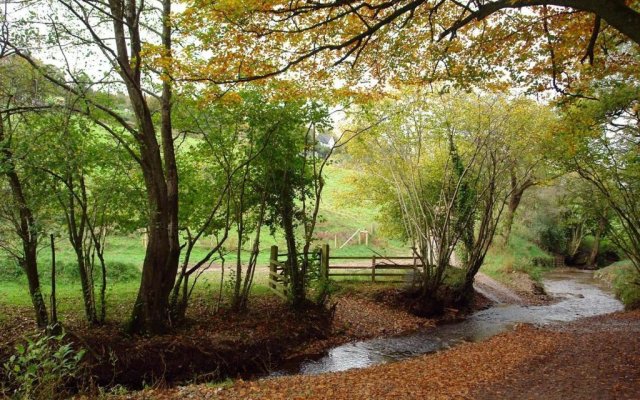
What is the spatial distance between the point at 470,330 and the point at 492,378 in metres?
6.75

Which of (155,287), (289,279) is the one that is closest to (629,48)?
(289,279)

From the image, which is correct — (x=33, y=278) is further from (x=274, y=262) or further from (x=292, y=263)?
(x=274, y=262)

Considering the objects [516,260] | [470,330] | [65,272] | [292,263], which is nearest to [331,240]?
[516,260]

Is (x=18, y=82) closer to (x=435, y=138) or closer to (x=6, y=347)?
(x=6, y=347)

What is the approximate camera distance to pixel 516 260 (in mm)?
23219

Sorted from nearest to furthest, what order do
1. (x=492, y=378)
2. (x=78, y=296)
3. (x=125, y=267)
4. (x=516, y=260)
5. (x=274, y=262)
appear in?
(x=492, y=378), (x=78, y=296), (x=274, y=262), (x=125, y=267), (x=516, y=260)

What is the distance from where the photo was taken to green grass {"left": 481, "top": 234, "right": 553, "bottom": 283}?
22453 millimetres

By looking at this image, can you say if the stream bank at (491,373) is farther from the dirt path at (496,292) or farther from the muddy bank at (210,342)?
the dirt path at (496,292)

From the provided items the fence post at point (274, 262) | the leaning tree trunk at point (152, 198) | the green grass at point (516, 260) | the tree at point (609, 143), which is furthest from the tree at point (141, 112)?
the green grass at point (516, 260)

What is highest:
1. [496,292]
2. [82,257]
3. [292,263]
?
[82,257]

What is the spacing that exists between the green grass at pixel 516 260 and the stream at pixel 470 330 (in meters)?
1.43

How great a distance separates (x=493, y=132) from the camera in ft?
50.8

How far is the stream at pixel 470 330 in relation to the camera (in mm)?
10000

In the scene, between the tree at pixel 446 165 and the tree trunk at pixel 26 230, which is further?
the tree at pixel 446 165
